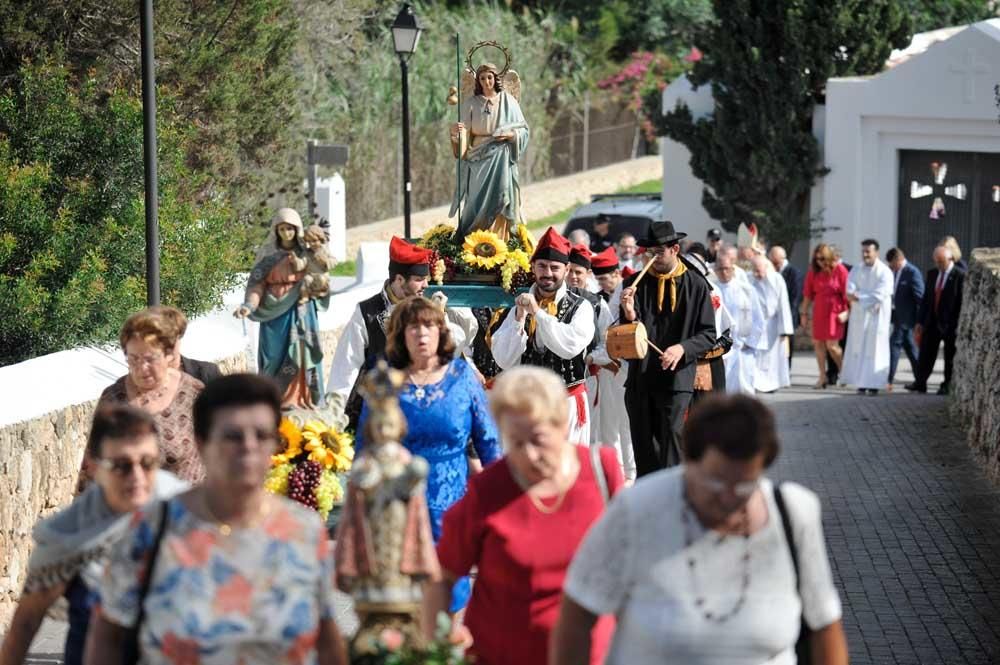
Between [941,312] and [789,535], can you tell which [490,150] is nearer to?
[941,312]

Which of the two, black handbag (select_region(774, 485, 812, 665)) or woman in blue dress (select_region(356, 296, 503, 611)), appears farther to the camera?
woman in blue dress (select_region(356, 296, 503, 611))

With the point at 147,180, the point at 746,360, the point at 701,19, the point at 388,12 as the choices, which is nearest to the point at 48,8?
the point at 147,180

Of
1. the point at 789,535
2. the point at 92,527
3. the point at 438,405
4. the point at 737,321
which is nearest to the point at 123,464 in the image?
the point at 92,527

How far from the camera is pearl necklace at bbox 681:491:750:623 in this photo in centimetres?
467

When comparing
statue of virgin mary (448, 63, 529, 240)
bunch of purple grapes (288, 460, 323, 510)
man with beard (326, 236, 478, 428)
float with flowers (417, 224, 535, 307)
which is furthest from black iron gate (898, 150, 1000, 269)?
bunch of purple grapes (288, 460, 323, 510)

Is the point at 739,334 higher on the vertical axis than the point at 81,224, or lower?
lower

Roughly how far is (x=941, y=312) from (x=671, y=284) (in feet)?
32.1

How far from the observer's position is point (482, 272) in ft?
45.1

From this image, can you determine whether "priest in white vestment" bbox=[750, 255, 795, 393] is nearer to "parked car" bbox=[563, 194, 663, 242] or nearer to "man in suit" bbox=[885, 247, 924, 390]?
"man in suit" bbox=[885, 247, 924, 390]

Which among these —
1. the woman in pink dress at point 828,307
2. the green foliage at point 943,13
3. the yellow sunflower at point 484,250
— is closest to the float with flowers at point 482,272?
the yellow sunflower at point 484,250

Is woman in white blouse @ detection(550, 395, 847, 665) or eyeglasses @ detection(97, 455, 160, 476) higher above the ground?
eyeglasses @ detection(97, 455, 160, 476)

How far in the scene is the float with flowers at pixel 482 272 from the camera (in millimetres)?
13633

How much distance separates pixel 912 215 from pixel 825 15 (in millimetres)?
3323

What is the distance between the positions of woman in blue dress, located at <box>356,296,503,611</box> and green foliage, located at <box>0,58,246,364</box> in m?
5.62
